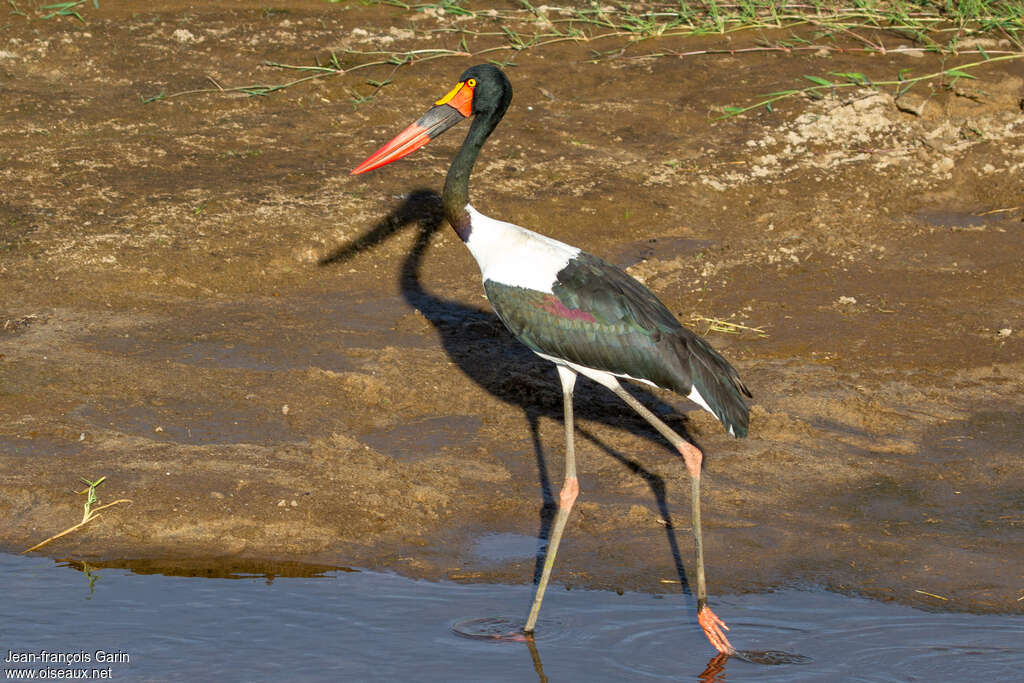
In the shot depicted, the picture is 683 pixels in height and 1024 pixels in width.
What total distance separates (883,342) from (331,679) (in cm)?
378

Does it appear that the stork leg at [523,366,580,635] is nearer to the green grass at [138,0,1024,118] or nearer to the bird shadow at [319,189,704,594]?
the bird shadow at [319,189,704,594]

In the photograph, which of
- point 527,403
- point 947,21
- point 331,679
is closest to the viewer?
point 331,679

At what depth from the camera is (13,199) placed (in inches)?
315

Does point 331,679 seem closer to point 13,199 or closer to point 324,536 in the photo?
point 324,536

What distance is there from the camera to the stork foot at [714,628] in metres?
4.51

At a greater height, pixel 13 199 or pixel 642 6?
pixel 642 6

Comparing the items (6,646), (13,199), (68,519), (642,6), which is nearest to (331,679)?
(6,646)

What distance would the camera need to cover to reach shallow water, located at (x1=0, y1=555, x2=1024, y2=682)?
4.38 metres

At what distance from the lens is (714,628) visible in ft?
15.0

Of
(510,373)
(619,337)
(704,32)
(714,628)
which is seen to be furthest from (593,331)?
(704,32)

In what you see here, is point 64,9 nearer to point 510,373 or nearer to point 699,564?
point 510,373

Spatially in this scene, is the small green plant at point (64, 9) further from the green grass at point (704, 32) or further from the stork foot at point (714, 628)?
the stork foot at point (714, 628)

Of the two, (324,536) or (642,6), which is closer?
(324,536)

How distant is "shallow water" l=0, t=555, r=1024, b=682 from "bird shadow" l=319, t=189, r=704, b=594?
32 centimetres
